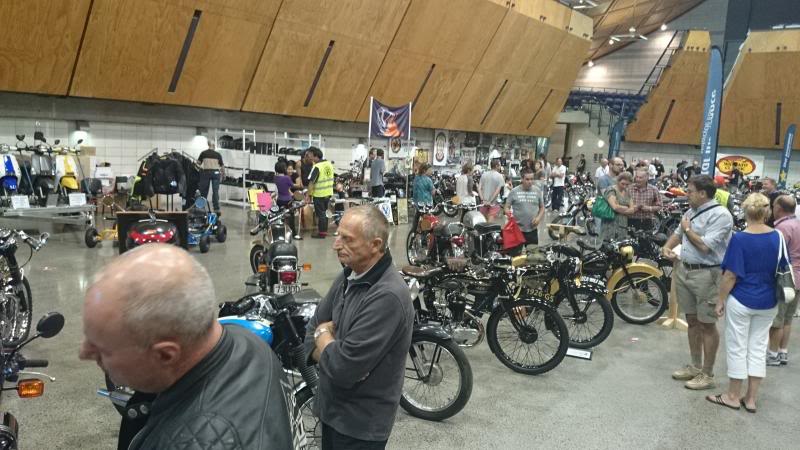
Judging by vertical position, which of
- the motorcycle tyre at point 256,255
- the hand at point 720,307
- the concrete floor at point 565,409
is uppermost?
the hand at point 720,307

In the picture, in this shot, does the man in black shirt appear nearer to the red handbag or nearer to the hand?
the red handbag

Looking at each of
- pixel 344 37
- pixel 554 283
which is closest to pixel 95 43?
pixel 344 37

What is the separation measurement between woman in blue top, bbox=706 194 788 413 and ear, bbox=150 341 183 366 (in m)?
3.91

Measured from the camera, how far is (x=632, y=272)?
6.11 metres

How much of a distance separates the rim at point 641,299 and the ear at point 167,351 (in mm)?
5770

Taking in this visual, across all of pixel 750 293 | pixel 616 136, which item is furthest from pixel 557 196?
pixel 750 293

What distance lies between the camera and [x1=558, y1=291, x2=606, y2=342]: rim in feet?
17.2

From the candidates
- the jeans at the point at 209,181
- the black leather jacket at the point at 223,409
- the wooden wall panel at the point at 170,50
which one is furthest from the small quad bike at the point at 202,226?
the black leather jacket at the point at 223,409

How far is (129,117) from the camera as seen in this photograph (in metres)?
11.7

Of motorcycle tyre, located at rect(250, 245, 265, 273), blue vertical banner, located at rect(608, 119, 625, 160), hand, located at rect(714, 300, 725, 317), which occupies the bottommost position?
motorcycle tyre, located at rect(250, 245, 265, 273)

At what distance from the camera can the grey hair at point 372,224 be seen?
2275mm

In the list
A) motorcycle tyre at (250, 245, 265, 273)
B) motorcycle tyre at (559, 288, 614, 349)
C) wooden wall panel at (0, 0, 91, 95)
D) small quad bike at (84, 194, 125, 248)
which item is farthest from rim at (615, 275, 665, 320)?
wooden wall panel at (0, 0, 91, 95)

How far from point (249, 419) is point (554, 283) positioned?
4586 mm

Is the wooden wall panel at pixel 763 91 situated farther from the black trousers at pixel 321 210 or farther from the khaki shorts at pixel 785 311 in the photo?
the khaki shorts at pixel 785 311
